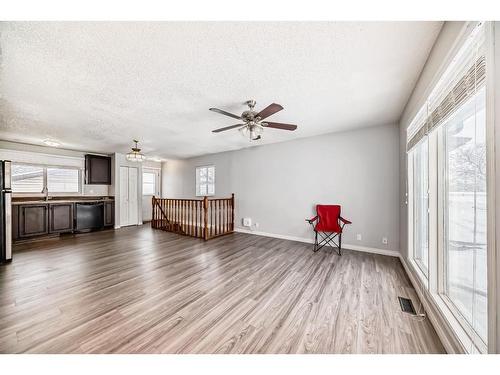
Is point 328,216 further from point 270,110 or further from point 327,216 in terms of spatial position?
point 270,110

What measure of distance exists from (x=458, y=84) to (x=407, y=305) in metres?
2.06

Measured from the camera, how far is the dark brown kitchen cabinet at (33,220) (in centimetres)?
421

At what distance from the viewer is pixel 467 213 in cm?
142

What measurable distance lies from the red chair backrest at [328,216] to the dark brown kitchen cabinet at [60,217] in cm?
633

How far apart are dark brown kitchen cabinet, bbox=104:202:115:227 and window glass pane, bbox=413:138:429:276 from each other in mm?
7389

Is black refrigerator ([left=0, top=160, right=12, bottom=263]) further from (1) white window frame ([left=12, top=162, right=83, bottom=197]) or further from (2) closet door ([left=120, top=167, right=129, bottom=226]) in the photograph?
(2) closet door ([left=120, top=167, right=129, bottom=226])

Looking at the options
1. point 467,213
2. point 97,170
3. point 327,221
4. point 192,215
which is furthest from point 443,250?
point 97,170

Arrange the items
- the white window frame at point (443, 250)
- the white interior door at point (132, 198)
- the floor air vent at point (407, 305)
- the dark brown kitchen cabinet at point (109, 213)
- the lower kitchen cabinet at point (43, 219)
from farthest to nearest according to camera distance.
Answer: the white interior door at point (132, 198) → the dark brown kitchen cabinet at point (109, 213) → the lower kitchen cabinet at point (43, 219) → the floor air vent at point (407, 305) → the white window frame at point (443, 250)

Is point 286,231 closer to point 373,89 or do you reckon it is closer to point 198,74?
point 373,89

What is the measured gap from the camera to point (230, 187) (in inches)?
223

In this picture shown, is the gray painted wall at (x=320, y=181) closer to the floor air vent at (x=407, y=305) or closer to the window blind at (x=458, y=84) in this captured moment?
the floor air vent at (x=407, y=305)

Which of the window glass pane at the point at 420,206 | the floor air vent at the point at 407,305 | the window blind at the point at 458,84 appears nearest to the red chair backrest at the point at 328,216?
the window glass pane at the point at 420,206

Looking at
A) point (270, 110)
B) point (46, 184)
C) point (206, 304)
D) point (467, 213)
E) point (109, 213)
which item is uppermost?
point (270, 110)

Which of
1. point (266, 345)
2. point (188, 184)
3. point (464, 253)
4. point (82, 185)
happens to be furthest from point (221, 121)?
point (82, 185)
